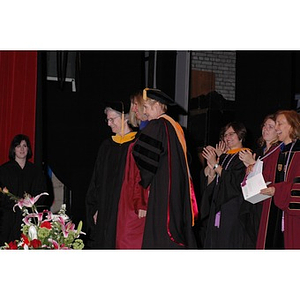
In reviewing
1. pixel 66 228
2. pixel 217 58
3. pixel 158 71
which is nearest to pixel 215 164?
pixel 66 228

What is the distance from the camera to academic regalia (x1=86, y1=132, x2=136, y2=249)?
5.05 meters

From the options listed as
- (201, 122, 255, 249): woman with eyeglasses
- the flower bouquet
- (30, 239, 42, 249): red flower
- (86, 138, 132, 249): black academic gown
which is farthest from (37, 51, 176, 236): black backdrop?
(30, 239, 42, 249): red flower

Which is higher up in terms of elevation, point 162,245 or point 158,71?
point 158,71

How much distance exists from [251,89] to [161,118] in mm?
4311

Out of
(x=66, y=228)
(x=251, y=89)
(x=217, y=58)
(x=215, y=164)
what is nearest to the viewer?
(x=66, y=228)

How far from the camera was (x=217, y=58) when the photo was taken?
10.1 meters

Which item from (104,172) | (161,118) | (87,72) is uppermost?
(87,72)

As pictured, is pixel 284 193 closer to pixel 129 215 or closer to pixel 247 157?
pixel 247 157

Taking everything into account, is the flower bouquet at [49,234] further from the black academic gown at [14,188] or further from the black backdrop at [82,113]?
the black backdrop at [82,113]

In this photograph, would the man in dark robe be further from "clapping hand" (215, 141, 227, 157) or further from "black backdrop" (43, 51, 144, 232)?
"black backdrop" (43, 51, 144, 232)

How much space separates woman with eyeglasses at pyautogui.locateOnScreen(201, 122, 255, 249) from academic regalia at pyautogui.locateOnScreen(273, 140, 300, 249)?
0.56m

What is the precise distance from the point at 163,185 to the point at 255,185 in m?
0.71

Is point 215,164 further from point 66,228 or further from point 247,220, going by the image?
point 66,228

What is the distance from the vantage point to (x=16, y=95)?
6.16 meters
